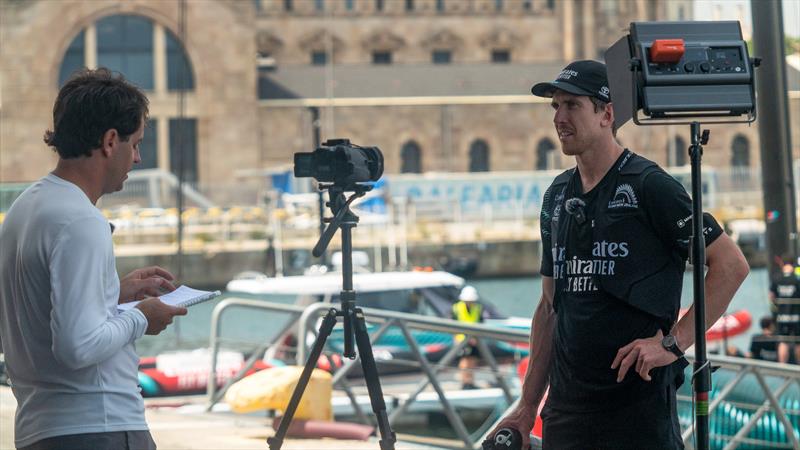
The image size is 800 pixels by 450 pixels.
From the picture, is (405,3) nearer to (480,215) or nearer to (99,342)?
(480,215)

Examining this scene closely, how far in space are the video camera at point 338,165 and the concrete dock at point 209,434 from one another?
210 cm

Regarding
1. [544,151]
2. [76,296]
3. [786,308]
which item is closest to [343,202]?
[76,296]

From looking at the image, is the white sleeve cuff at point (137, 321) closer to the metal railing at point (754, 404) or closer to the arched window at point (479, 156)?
the metal railing at point (754, 404)

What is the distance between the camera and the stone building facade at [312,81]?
198ft

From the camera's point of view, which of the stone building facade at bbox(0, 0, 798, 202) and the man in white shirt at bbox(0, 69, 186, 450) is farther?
the stone building facade at bbox(0, 0, 798, 202)

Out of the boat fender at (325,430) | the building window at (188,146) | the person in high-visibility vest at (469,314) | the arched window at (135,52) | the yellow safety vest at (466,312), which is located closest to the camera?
the boat fender at (325,430)

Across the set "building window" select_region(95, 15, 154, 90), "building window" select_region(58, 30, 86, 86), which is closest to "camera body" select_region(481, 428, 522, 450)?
"building window" select_region(95, 15, 154, 90)

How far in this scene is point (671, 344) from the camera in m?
3.65

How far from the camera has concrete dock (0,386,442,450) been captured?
750 centimetres

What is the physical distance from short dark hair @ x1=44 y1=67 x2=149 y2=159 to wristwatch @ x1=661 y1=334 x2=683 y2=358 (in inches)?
57.2

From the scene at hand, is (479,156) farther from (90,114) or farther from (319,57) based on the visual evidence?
(90,114)

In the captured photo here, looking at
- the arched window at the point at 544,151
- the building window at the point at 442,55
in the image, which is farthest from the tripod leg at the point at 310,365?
the building window at the point at 442,55

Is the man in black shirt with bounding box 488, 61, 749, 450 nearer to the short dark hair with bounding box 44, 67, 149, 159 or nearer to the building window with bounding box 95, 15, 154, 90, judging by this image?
the short dark hair with bounding box 44, 67, 149, 159

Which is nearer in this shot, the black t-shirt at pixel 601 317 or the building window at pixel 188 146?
the black t-shirt at pixel 601 317
